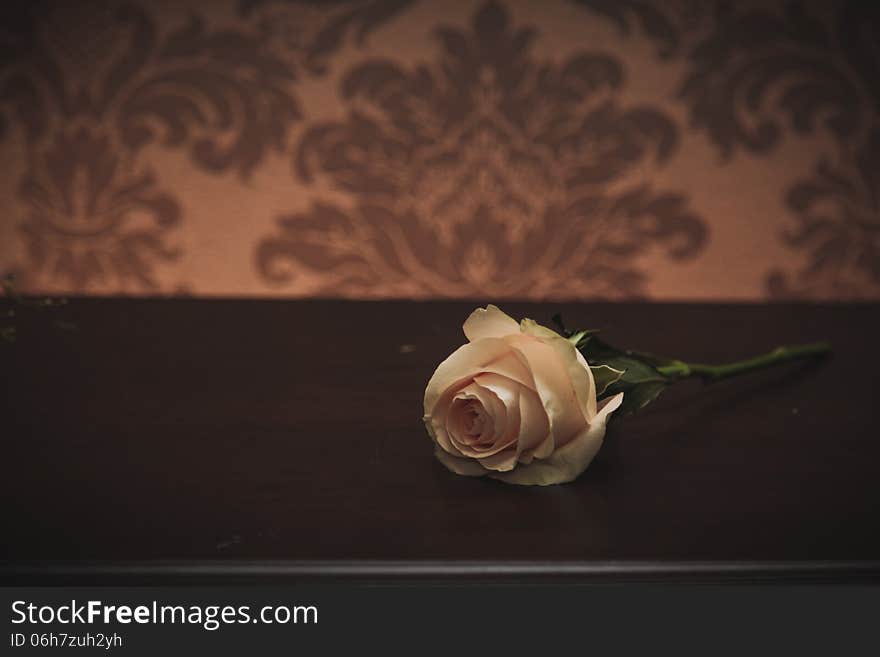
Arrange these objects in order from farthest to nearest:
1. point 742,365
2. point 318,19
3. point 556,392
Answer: point 318,19 → point 742,365 → point 556,392

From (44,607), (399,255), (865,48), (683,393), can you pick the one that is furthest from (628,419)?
(865,48)

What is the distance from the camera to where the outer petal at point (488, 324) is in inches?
17.5

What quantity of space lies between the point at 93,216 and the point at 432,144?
0.52 metres

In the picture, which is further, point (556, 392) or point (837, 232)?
point (837, 232)

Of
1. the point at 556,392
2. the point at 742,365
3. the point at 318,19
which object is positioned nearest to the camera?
the point at 556,392

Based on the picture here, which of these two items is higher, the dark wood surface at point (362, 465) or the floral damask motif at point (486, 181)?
the floral damask motif at point (486, 181)

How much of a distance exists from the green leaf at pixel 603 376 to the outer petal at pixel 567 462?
0.01 metres

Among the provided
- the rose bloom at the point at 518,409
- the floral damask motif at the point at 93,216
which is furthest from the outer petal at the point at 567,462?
the floral damask motif at the point at 93,216

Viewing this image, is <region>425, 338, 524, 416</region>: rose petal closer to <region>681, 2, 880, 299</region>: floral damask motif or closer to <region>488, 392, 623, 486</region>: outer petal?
<region>488, 392, 623, 486</region>: outer petal

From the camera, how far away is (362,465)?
458 millimetres

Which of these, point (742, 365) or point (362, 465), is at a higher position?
point (742, 365)

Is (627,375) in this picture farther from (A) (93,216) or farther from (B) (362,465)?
(A) (93,216)

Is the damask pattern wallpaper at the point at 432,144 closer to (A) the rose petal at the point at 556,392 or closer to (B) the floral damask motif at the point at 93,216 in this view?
(B) the floral damask motif at the point at 93,216

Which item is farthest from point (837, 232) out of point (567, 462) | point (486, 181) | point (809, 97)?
point (567, 462)
